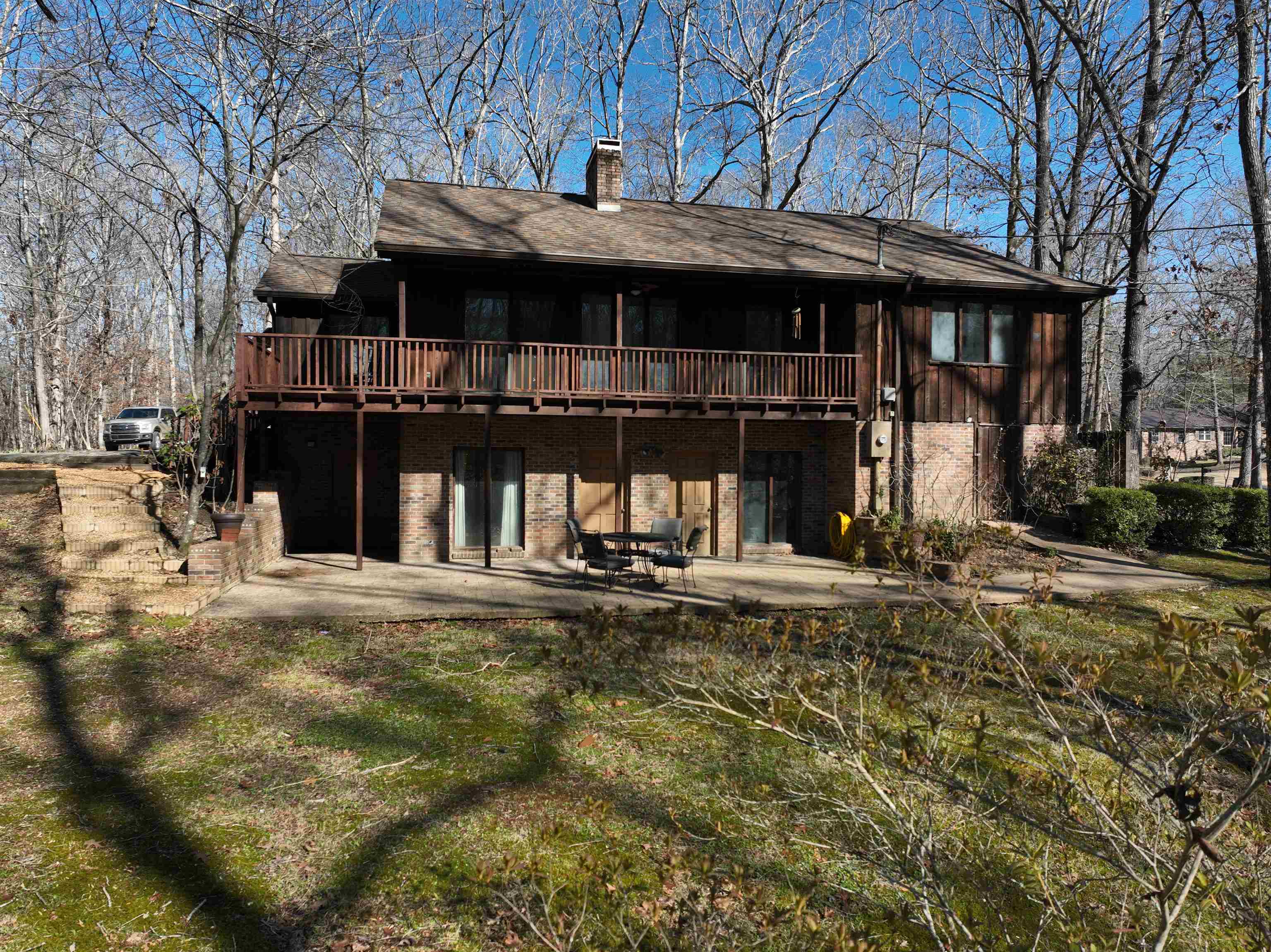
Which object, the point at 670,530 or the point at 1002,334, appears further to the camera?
the point at 1002,334

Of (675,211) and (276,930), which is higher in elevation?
(675,211)

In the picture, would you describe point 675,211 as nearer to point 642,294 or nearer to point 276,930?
point 642,294

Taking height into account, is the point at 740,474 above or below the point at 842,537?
above

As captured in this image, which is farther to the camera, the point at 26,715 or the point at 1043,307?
the point at 1043,307

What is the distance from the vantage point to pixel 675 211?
18.1m

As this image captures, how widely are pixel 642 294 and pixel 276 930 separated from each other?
1316cm

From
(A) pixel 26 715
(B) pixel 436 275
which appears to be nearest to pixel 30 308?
(B) pixel 436 275

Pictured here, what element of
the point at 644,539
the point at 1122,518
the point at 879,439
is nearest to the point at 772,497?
the point at 879,439

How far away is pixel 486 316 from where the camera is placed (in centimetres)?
1480

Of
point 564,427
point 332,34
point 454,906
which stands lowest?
point 454,906

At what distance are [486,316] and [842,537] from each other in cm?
815

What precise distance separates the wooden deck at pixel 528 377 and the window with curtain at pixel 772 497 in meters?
1.69

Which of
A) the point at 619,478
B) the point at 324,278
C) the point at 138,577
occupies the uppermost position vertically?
the point at 324,278

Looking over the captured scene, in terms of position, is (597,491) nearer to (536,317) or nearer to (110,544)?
(536,317)
